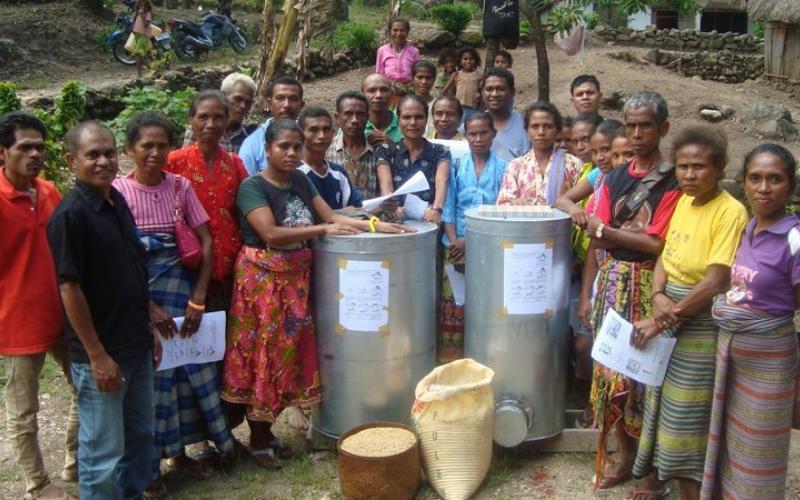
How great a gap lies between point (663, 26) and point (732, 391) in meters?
21.6

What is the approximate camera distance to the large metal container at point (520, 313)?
12.1 ft

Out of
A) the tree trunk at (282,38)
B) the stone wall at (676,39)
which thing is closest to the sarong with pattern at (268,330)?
the tree trunk at (282,38)

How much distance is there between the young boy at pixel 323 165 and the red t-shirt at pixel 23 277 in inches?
49.4

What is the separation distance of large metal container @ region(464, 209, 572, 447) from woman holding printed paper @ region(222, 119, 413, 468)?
0.46 m

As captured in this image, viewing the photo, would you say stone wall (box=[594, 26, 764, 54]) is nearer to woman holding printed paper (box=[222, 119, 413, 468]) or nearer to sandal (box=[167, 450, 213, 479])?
woman holding printed paper (box=[222, 119, 413, 468])

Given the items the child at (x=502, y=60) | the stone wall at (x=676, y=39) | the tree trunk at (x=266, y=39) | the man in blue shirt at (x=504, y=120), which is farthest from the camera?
the stone wall at (x=676, y=39)

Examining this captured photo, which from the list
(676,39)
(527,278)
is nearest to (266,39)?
(527,278)

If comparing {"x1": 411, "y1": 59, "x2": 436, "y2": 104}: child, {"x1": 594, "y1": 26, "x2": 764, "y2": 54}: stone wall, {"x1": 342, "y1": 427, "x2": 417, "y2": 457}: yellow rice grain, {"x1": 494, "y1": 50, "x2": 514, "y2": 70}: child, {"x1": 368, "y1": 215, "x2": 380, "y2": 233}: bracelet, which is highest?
{"x1": 594, "y1": 26, "x2": 764, "y2": 54}: stone wall

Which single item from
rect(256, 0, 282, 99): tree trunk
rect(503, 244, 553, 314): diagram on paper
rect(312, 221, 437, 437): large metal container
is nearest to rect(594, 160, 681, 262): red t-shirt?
rect(503, 244, 553, 314): diagram on paper

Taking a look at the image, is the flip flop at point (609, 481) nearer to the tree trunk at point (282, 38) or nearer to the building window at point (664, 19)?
the tree trunk at point (282, 38)

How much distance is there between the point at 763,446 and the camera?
2.98 metres

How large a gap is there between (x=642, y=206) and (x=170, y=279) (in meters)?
2.12

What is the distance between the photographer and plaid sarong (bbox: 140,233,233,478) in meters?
3.43

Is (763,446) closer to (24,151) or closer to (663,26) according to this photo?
(24,151)
